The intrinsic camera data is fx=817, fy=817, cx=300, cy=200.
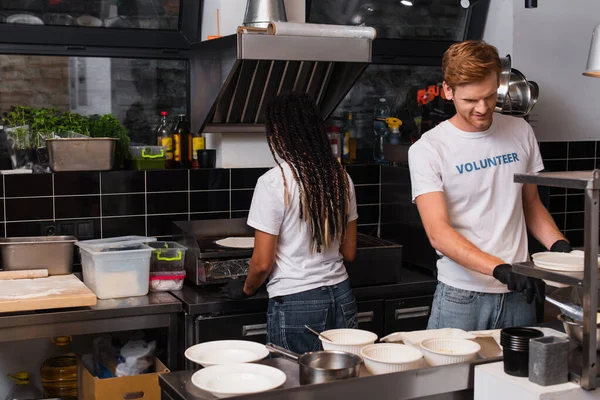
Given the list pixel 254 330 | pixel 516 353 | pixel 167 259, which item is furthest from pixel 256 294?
pixel 516 353

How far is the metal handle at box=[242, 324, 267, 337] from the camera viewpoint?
339 centimetres

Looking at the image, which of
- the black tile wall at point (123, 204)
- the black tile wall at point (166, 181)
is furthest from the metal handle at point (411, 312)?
the black tile wall at point (123, 204)

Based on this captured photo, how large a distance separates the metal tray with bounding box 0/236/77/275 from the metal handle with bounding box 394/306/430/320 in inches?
58.1

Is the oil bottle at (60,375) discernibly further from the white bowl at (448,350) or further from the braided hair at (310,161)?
the white bowl at (448,350)

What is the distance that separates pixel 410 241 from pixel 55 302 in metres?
1.73

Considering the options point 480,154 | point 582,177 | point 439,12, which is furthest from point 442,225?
point 439,12

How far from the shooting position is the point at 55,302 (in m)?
3.13

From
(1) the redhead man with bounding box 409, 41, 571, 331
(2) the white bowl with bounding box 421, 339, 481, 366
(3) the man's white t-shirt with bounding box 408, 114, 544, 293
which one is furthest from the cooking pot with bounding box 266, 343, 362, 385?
(3) the man's white t-shirt with bounding box 408, 114, 544, 293

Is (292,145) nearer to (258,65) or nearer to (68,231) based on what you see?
(258,65)

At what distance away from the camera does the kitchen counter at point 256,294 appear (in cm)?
332

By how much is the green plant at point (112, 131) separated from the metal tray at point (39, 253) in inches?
21.0

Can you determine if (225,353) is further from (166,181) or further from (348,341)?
(166,181)

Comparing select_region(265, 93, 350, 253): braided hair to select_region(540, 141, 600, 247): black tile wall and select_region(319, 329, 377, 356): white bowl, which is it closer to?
select_region(319, 329, 377, 356): white bowl

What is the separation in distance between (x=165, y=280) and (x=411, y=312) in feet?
3.68
